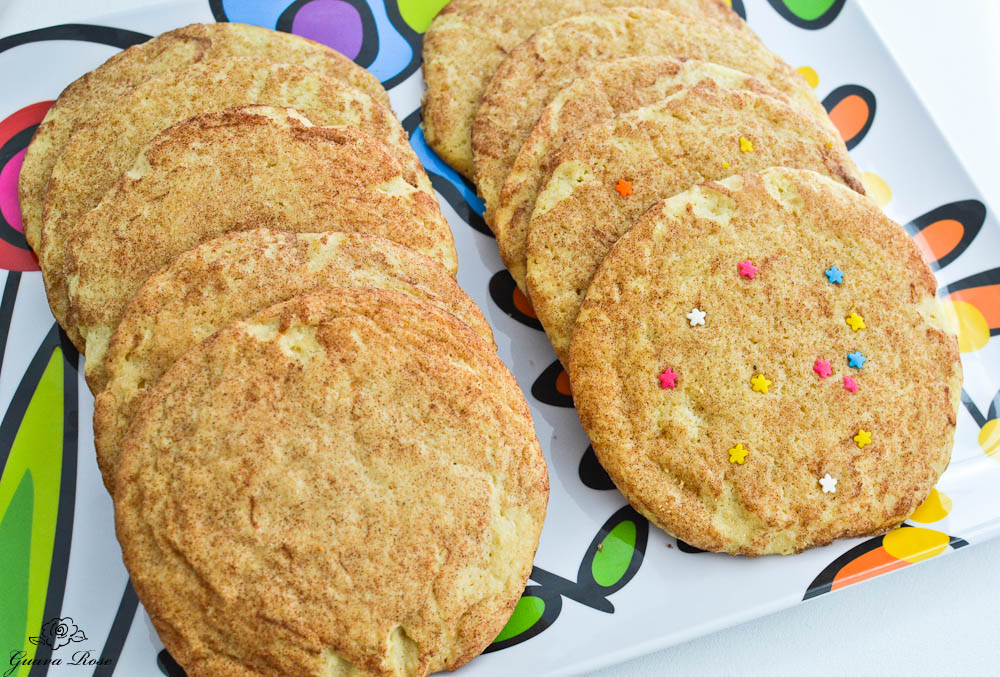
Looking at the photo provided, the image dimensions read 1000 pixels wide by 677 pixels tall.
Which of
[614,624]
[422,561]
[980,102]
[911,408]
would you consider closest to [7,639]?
[422,561]

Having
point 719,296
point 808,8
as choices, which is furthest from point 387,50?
point 808,8

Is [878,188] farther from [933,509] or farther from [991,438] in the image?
[933,509]

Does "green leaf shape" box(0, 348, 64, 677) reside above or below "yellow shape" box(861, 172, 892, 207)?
below

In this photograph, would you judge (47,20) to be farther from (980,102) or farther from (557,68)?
(980,102)

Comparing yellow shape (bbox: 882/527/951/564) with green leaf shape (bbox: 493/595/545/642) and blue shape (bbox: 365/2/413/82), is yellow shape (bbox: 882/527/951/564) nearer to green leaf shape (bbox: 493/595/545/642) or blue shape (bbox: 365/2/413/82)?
green leaf shape (bbox: 493/595/545/642)

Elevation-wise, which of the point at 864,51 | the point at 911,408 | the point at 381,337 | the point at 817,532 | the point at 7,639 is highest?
the point at 864,51

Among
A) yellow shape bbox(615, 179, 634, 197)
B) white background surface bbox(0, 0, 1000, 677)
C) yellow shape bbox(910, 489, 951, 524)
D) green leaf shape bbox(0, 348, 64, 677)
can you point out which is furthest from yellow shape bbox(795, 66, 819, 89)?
green leaf shape bbox(0, 348, 64, 677)

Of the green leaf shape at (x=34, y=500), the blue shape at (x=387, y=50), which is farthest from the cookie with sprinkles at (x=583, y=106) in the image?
the green leaf shape at (x=34, y=500)
